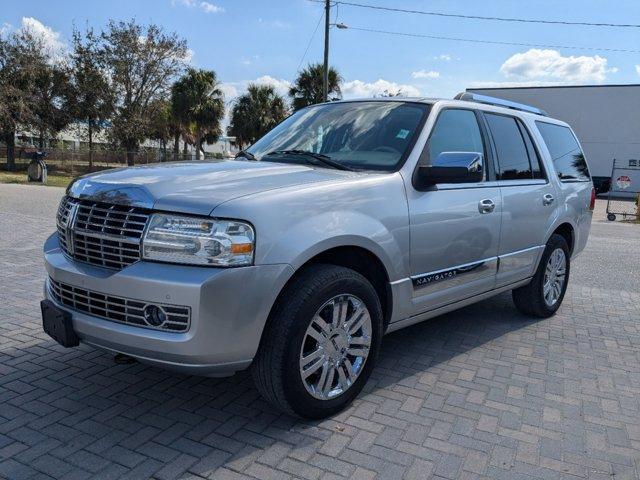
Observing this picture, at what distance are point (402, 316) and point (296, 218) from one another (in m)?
1.18

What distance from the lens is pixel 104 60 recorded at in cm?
3719

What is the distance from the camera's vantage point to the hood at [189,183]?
2809 mm

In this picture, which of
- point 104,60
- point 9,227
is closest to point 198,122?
point 104,60

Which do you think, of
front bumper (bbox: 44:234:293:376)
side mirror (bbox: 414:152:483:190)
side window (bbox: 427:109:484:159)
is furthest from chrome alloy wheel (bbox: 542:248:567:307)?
front bumper (bbox: 44:234:293:376)

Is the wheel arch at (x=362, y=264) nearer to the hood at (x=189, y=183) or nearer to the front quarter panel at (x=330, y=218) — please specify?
the front quarter panel at (x=330, y=218)

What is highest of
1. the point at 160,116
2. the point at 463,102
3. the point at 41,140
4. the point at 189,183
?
the point at 160,116

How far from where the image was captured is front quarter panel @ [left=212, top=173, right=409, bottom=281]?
2787mm

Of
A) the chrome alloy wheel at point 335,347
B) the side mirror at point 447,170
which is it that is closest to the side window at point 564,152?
the side mirror at point 447,170

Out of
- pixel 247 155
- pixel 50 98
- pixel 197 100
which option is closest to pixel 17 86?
pixel 50 98

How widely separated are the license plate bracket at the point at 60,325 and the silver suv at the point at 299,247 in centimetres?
1

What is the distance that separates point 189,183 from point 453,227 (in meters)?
1.83

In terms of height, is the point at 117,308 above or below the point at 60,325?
above

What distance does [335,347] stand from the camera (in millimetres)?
3219

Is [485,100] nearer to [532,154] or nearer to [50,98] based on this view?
[532,154]
